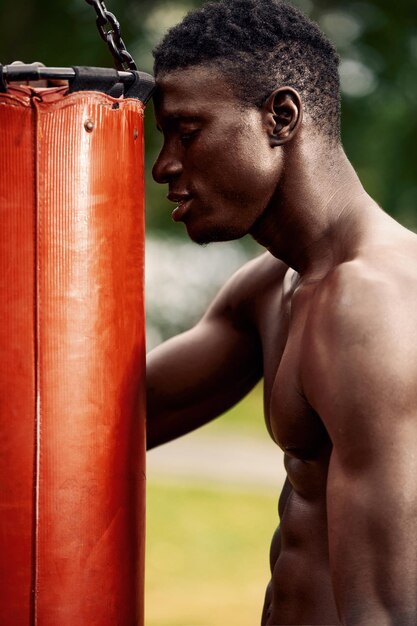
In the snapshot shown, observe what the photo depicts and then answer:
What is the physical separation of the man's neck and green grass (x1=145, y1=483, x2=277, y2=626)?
3.03 meters

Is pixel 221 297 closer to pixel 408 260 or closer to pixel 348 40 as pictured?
pixel 408 260

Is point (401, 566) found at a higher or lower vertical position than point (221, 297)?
lower

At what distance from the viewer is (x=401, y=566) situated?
1.63 m

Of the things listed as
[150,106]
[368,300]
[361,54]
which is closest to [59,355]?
[368,300]

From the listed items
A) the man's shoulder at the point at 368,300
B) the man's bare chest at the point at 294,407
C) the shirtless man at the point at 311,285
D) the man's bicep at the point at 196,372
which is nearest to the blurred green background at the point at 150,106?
the man's bicep at the point at 196,372

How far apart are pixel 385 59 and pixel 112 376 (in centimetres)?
958

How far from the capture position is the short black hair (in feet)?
6.51

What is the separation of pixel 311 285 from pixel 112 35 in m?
0.58

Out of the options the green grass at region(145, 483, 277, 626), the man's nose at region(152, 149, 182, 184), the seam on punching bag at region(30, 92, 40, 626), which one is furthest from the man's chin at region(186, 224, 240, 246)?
the green grass at region(145, 483, 277, 626)

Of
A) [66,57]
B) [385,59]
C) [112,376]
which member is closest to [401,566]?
[112,376]

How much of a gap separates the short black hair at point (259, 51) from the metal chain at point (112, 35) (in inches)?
2.9

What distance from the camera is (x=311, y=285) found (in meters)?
2.03

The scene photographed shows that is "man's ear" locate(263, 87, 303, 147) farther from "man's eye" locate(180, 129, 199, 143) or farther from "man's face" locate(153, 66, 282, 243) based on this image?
"man's eye" locate(180, 129, 199, 143)

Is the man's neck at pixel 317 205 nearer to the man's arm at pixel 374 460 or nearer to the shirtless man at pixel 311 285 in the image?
the shirtless man at pixel 311 285
